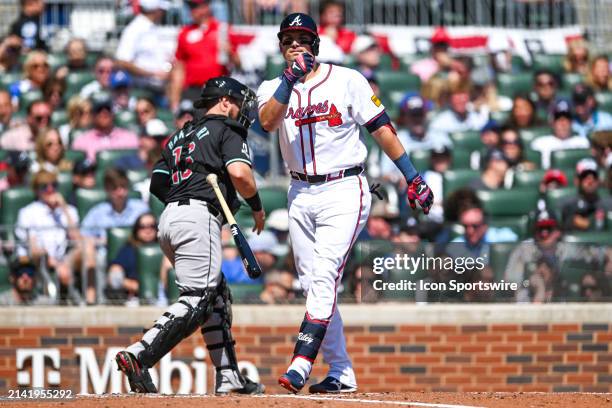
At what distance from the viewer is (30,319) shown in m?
8.98

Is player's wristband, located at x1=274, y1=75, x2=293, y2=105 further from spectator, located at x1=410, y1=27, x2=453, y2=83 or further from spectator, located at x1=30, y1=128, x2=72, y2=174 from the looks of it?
spectator, located at x1=410, y1=27, x2=453, y2=83

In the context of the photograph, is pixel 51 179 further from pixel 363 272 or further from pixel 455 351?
pixel 455 351

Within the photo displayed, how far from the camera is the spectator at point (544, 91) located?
12078 millimetres

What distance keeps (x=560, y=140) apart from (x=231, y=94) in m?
5.34

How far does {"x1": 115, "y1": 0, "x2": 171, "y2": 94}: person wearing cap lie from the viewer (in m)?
12.3

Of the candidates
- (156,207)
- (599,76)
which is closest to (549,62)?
(599,76)

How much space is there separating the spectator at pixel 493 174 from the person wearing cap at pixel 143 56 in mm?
3448

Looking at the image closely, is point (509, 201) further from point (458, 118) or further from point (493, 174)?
point (458, 118)

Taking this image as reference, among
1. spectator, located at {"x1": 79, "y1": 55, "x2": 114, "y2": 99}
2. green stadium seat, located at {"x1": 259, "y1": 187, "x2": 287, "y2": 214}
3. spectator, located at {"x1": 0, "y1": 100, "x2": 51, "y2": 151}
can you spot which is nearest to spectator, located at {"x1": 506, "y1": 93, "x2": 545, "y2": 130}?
green stadium seat, located at {"x1": 259, "y1": 187, "x2": 287, "y2": 214}

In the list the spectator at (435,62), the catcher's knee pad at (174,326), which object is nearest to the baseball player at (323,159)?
the catcher's knee pad at (174,326)

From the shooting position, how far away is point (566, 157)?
11008 mm

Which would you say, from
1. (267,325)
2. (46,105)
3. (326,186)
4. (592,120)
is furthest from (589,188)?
(46,105)

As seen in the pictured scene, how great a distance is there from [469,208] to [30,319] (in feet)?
11.1

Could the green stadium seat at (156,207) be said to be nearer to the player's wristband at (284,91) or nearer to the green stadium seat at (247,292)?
the green stadium seat at (247,292)
